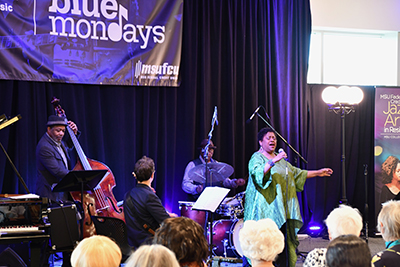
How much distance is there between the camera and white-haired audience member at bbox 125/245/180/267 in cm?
148

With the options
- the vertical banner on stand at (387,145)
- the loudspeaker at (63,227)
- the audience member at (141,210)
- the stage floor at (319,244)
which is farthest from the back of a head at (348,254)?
the vertical banner on stand at (387,145)

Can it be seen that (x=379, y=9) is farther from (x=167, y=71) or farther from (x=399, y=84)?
(x=167, y=71)

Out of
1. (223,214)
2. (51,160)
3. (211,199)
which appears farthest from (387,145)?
(51,160)

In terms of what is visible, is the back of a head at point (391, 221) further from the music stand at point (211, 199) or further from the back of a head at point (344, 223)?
the music stand at point (211, 199)

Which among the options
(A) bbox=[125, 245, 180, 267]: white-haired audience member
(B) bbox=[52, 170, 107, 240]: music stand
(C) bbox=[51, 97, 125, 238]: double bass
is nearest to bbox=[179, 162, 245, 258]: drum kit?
(C) bbox=[51, 97, 125, 238]: double bass

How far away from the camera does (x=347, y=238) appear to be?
78.4 inches

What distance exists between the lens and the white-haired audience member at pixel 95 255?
1.88 m

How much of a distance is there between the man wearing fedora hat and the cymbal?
1.52 m

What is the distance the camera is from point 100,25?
5.86 meters

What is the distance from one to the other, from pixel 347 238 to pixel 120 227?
8.00ft

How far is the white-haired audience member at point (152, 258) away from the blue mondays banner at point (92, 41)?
459 cm

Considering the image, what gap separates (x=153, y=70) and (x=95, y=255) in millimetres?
4450

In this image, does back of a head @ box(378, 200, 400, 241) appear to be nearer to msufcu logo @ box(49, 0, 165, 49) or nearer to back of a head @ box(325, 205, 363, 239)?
back of a head @ box(325, 205, 363, 239)

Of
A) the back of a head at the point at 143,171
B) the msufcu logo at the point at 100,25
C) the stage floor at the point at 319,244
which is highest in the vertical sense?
the msufcu logo at the point at 100,25
